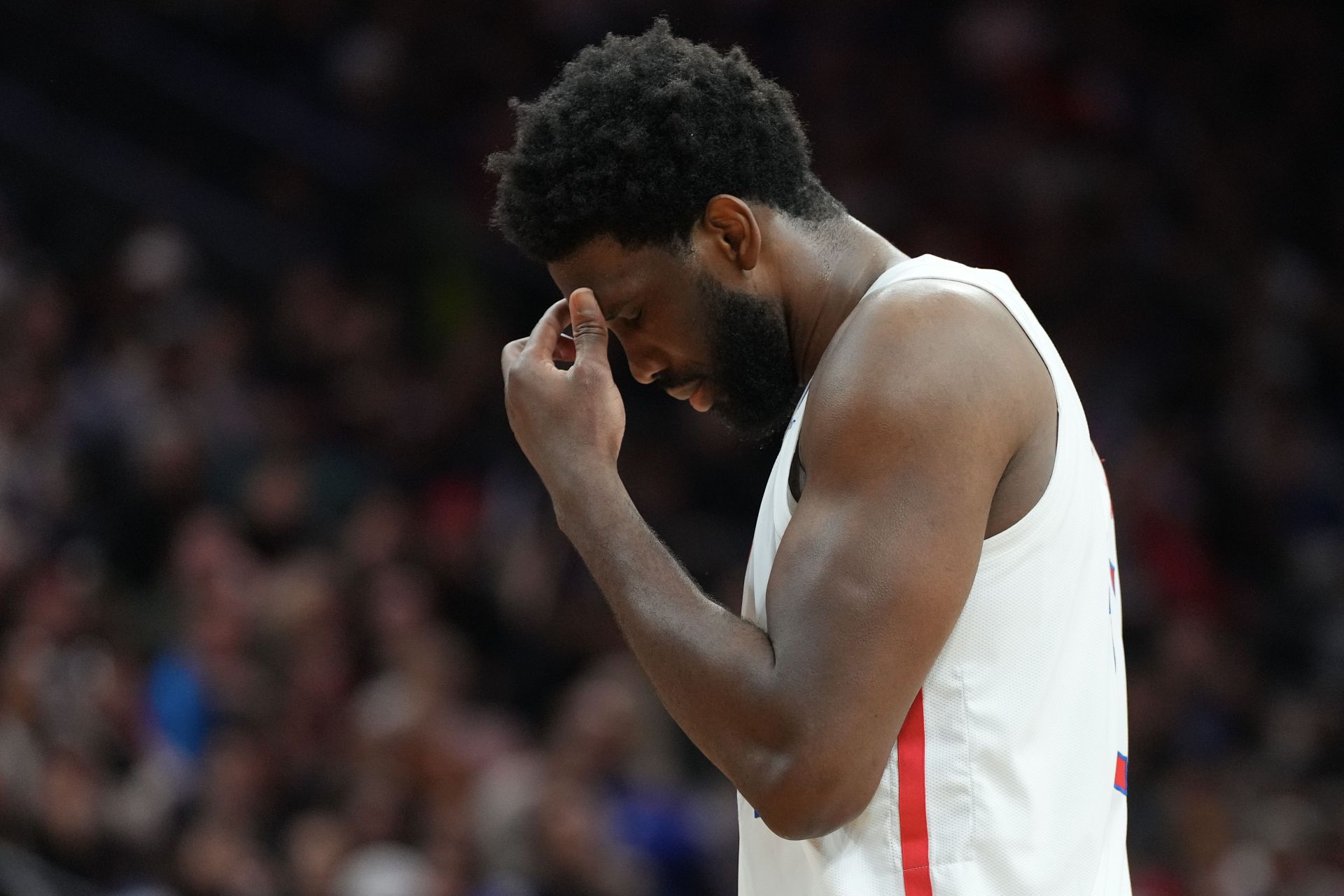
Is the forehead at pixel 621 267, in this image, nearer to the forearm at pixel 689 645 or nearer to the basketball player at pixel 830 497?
the basketball player at pixel 830 497

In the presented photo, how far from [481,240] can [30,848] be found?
466 centimetres

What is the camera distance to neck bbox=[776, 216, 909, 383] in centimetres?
241

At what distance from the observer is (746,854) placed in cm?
245

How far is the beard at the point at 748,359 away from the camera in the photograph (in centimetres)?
239

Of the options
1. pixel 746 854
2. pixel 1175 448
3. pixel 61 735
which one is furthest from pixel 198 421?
pixel 746 854

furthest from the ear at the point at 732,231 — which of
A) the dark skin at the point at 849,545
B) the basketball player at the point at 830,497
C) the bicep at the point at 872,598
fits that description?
the bicep at the point at 872,598

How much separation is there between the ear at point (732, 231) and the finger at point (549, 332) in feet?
0.75

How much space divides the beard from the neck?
0.09 feet

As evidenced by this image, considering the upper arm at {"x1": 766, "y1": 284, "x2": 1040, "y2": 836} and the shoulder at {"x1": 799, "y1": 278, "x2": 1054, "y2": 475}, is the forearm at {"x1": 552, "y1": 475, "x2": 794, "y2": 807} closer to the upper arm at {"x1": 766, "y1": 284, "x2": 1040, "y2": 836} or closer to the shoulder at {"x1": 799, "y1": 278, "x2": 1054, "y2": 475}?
the upper arm at {"x1": 766, "y1": 284, "x2": 1040, "y2": 836}

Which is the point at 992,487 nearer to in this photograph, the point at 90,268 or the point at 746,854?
the point at 746,854

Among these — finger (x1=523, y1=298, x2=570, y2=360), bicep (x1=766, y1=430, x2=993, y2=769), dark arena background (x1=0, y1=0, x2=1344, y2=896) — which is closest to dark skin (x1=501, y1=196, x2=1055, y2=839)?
bicep (x1=766, y1=430, x2=993, y2=769)

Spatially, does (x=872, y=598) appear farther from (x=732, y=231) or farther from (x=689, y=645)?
(x=732, y=231)

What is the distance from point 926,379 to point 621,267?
→ 1.63 ft

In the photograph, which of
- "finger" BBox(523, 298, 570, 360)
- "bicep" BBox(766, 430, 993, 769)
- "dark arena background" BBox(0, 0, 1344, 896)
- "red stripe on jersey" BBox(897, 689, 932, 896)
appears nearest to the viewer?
"bicep" BBox(766, 430, 993, 769)
